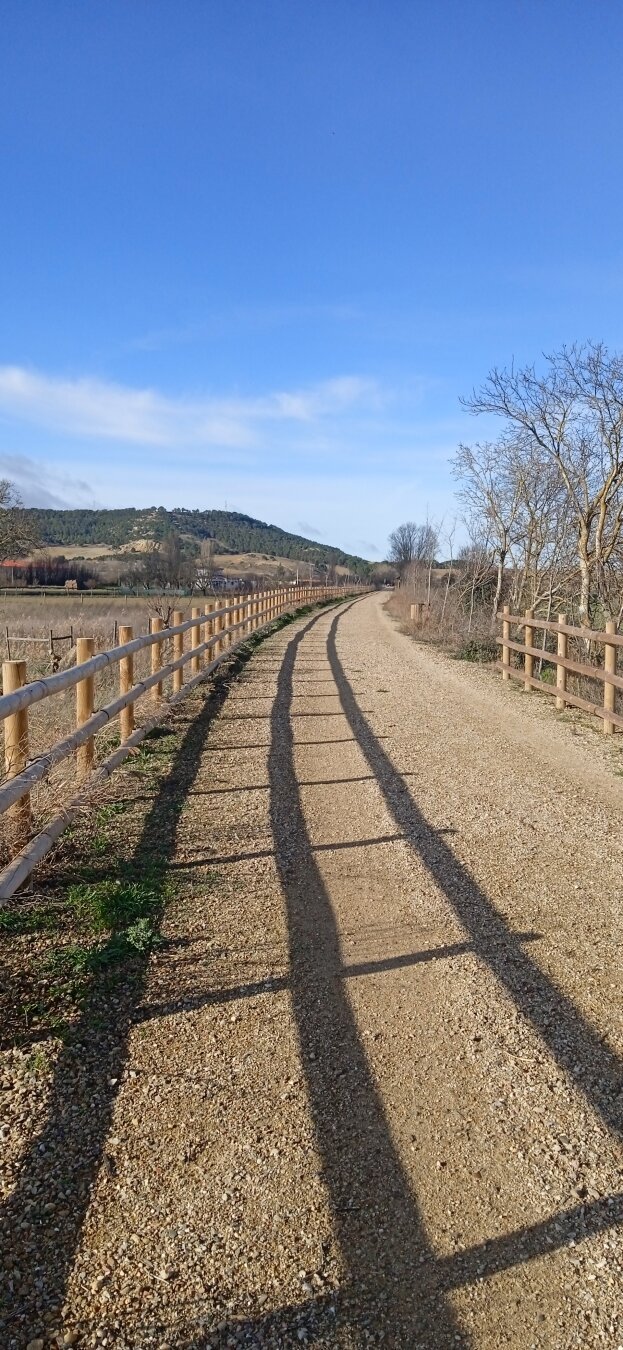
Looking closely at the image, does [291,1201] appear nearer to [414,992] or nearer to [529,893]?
[414,992]

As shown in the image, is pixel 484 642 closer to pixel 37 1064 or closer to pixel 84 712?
pixel 84 712

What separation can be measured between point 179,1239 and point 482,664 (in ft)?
56.4

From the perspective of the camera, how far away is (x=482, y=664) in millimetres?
18969

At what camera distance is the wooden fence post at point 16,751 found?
443 cm

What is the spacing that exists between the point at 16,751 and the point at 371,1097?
2559 mm

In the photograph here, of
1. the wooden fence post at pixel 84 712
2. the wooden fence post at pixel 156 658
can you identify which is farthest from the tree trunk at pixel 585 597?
the wooden fence post at pixel 84 712

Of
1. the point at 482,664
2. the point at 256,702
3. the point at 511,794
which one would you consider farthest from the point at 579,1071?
the point at 482,664

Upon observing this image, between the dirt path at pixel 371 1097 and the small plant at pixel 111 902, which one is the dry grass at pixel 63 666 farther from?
the dirt path at pixel 371 1097

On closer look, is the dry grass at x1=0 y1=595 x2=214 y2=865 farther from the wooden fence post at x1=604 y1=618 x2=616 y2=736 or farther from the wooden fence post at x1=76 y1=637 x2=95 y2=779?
the wooden fence post at x1=604 y1=618 x2=616 y2=736

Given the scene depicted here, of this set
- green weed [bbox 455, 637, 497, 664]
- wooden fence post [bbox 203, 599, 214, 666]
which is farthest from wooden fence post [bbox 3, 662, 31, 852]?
green weed [bbox 455, 637, 497, 664]

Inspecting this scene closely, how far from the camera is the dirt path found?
2.19 meters

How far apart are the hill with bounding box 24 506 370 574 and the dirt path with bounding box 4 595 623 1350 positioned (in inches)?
4802

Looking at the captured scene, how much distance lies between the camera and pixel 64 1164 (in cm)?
265

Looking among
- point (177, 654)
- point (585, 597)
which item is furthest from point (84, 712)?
point (585, 597)
